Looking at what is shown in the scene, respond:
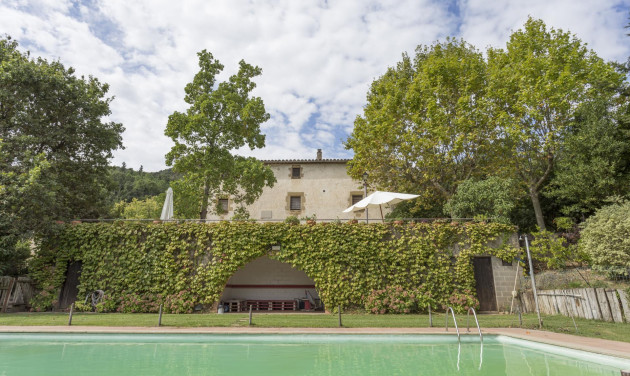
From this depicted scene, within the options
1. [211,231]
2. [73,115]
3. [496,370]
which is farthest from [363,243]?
[73,115]

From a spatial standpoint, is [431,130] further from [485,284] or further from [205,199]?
[205,199]

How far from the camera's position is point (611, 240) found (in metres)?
11.9

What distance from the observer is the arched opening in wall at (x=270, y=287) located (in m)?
17.4

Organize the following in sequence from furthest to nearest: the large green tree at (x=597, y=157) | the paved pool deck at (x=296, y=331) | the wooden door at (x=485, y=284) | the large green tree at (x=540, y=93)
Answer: the large green tree at (x=540, y=93) → the large green tree at (x=597, y=157) → the wooden door at (x=485, y=284) → the paved pool deck at (x=296, y=331)

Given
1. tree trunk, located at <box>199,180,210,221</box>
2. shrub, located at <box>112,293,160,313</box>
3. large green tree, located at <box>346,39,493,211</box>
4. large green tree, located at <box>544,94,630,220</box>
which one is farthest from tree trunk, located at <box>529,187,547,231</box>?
shrub, located at <box>112,293,160,313</box>

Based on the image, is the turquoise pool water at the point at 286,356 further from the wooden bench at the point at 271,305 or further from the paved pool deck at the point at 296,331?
the wooden bench at the point at 271,305

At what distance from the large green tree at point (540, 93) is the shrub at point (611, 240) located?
4.89 metres

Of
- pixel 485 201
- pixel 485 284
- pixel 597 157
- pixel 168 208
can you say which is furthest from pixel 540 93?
pixel 168 208

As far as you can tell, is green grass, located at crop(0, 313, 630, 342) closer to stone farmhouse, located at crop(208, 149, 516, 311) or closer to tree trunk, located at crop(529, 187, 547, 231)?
stone farmhouse, located at crop(208, 149, 516, 311)

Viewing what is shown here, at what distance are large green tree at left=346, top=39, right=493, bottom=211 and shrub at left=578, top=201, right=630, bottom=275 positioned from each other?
6593 mm

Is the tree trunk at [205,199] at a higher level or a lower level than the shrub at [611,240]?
higher

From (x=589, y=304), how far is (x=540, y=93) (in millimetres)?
10524

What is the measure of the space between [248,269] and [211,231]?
13.7 ft

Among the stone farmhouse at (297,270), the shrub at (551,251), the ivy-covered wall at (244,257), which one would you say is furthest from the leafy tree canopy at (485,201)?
the stone farmhouse at (297,270)
